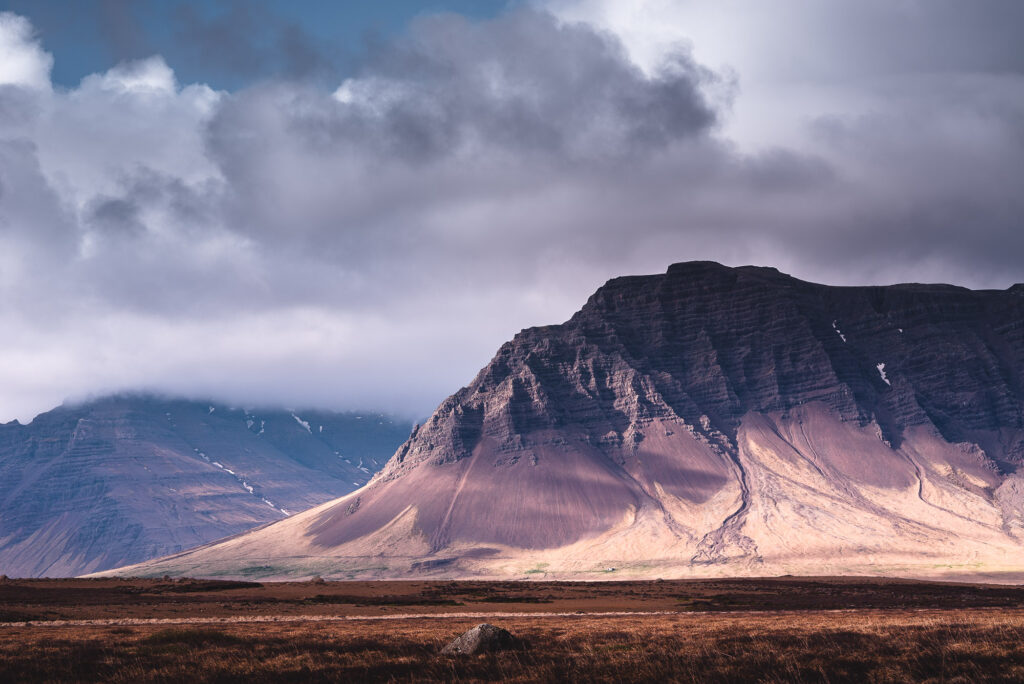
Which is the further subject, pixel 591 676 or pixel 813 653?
pixel 813 653

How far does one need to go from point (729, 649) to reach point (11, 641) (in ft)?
142

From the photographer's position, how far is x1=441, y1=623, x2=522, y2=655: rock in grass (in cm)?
5169

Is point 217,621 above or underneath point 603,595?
above

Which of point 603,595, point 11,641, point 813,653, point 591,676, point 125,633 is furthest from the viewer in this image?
point 603,595

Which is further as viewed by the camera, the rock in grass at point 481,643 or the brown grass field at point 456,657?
the rock in grass at point 481,643

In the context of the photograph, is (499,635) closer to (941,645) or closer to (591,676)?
(591,676)

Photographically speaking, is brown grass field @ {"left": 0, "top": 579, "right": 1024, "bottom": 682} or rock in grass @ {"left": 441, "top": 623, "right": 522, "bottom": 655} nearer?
brown grass field @ {"left": 0, "top": 579, "right": 1024, "bottom": 682}

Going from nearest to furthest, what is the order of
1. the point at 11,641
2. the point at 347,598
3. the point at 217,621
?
the point at 11,641 < the point at 217,621 < the point at 347,598

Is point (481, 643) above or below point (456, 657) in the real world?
above

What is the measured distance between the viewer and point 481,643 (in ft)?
172

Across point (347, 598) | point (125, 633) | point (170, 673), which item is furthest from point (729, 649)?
point (347, 598)

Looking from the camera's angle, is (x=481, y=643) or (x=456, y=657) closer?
(x=456, y=657)

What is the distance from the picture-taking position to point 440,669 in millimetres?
45812

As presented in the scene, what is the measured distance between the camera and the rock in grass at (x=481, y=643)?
51688 millimetres
